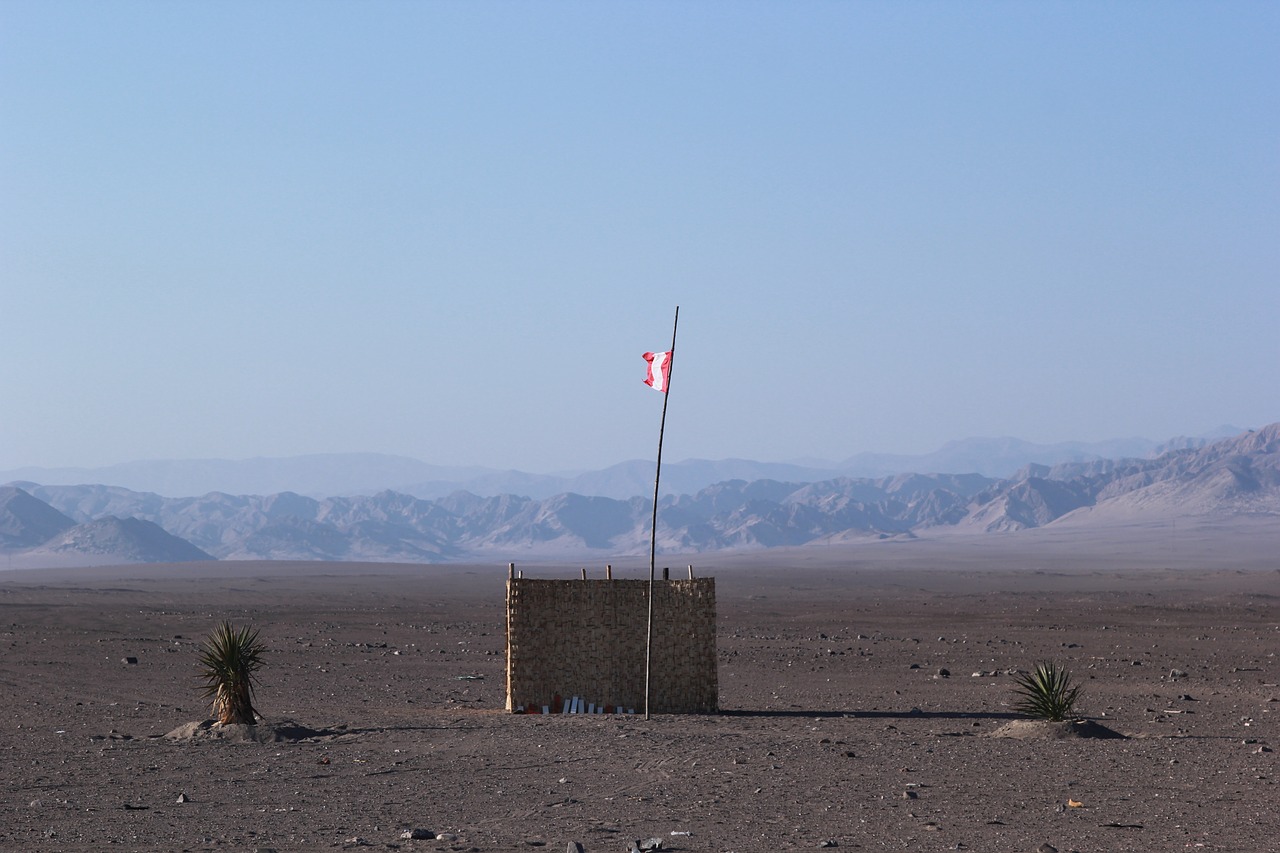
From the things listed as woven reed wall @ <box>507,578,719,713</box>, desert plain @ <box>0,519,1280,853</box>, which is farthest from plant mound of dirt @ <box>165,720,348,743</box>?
woven reed wall @ <box>507,578,719,713</box>

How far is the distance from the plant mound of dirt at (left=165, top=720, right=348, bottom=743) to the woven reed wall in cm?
297

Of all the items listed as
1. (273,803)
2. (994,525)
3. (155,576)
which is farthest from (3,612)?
(994,525)

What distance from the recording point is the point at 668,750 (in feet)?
55.4

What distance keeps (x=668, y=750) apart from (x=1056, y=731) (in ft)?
15.4

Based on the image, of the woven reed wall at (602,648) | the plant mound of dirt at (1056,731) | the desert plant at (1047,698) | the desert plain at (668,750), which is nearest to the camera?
the desert plain at (668,750)

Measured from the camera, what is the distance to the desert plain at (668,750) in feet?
41.3

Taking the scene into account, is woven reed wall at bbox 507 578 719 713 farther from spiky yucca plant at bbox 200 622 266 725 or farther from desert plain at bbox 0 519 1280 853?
spiky yucca plant at bbox 200 622 266 725

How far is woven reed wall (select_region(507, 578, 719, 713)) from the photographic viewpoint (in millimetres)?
20812

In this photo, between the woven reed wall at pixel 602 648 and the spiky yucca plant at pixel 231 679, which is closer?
the spiky yucca plant at pixel 231 679

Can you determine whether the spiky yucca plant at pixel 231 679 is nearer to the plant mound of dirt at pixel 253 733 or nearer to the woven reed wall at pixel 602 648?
the plant mound of dirt at pixel 253 733

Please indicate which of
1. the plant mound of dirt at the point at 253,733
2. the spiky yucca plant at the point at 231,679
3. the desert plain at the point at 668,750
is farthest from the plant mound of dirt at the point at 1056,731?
the spiky yucca plant at the point at 231,679

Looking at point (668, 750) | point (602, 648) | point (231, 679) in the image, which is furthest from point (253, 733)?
point (668, 750)

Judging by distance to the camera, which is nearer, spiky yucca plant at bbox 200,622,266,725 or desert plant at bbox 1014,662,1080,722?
desert plant at bbox 1014,662,1080,722

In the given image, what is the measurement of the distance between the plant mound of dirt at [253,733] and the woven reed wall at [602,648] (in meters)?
2.97
